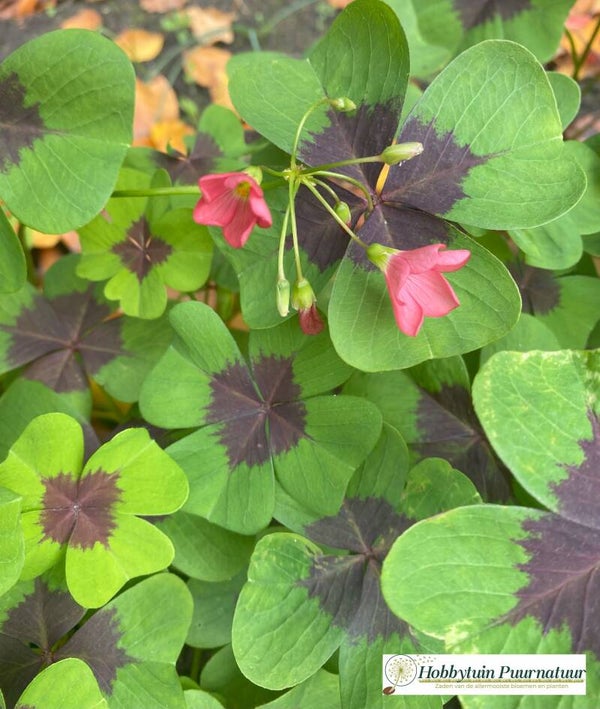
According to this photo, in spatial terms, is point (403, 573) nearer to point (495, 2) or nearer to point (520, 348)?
point (520, 348)

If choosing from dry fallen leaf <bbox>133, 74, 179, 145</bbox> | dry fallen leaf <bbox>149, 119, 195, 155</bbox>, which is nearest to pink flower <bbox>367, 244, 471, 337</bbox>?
dry fallen leaf <bbox>149, 119, 195, 155</bbox>

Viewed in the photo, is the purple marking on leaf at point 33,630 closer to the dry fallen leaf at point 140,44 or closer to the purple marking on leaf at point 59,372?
the purple marking on leaf at point 59,372

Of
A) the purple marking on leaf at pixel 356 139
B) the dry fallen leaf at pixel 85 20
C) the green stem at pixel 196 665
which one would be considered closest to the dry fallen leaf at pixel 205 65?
the dry fallen leaf at pixel 85 20

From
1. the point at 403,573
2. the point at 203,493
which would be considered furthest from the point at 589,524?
the point at 203,493

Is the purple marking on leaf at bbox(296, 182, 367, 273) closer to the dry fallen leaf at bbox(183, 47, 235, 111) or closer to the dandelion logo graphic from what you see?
the dandelion logo graphic

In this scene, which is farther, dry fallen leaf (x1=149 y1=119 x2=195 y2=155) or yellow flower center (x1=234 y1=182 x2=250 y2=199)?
dry fallen leaf (x1=149 y1=119 x2=195 y2=155)
